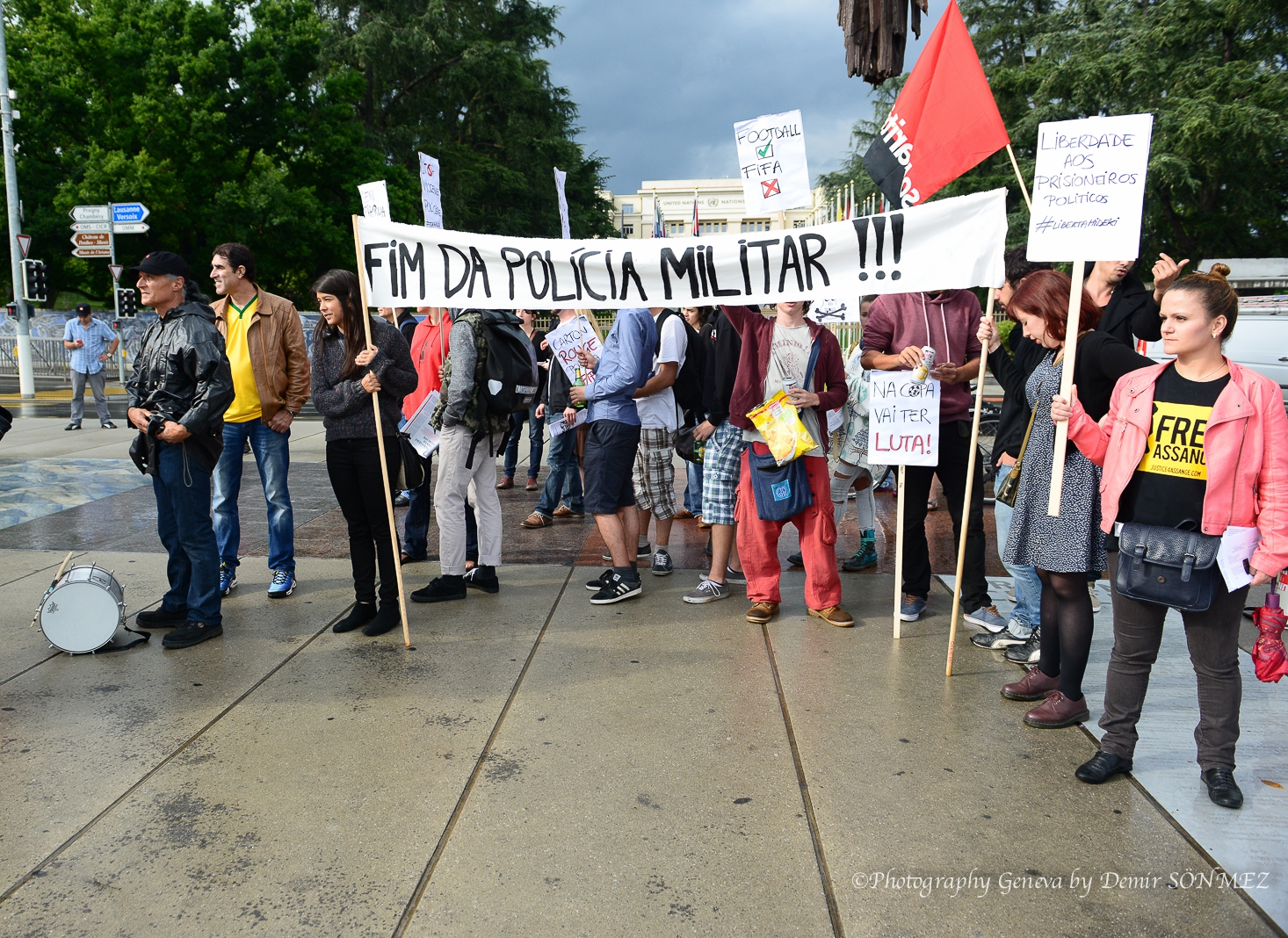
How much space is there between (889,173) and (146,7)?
32870 mm

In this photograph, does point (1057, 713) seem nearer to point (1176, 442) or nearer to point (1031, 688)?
point (1031, 688)

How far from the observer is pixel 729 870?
2.85 meters

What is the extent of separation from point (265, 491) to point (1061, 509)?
4.40 meters

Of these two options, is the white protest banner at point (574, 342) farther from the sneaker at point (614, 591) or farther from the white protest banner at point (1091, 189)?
the white protest banner at point (1091, 189)

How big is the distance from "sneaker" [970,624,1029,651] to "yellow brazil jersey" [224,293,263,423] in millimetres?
4280

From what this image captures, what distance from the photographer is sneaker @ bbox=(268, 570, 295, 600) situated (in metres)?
5.64

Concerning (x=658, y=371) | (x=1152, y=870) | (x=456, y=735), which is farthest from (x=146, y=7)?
(x=1152, y=870)

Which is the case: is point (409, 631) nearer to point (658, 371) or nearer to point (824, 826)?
point (658, 371)

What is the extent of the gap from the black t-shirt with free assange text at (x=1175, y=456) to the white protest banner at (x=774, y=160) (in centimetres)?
245

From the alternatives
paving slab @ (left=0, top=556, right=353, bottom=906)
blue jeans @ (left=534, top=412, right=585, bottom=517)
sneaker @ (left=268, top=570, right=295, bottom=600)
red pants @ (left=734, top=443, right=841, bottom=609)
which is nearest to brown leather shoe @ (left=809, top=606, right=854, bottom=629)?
red pants @ (left=734, top=443, right=841, bottom=609)

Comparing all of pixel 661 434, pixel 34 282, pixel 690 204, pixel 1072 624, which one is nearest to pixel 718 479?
pixel 661 434

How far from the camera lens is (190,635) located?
4805 mm

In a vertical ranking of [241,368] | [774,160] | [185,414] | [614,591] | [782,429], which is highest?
[774,160]

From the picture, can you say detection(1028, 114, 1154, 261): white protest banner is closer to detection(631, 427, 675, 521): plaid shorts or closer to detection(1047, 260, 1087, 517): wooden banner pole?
detection(1047, 260, 1087, 517): wooden banner pole
